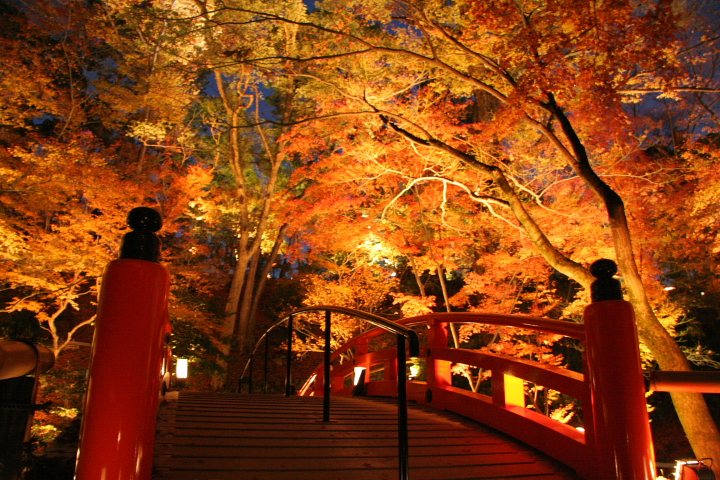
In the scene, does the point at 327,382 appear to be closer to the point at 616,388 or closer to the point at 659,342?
the point at 616,388

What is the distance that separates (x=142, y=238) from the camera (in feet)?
5.38

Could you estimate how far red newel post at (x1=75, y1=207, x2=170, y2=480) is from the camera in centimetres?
140

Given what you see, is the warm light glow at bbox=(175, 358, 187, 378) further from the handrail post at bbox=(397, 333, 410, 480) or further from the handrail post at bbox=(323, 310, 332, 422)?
the handrail post at bbox=(397, 333, 410, 480)

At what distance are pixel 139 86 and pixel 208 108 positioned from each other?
2.55m

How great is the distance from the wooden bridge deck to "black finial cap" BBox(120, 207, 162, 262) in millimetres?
1152

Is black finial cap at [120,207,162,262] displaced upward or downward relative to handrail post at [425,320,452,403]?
upward

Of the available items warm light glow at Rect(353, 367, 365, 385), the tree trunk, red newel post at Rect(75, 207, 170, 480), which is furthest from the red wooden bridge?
the tree trunk

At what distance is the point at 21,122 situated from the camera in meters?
11.2

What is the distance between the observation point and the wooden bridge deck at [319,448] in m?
2.31

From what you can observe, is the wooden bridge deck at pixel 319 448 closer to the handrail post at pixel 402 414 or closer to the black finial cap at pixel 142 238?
the handrail post at pixel 402 414

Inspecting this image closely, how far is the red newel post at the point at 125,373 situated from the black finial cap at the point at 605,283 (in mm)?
2127

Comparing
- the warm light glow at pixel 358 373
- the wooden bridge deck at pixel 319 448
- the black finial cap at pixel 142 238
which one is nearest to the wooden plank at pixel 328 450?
the wooden bridge deck at pixel 319 448

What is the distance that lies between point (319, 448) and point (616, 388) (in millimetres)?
1704

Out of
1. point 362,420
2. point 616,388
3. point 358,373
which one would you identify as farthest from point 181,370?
point 616,388
